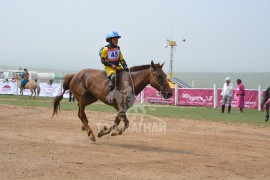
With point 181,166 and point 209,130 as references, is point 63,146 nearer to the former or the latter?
point 181,166

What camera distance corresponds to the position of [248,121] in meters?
18.5

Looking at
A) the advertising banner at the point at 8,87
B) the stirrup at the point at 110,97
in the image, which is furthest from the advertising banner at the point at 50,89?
the stirrup at the point at 110,97

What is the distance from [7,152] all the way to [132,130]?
6.04 metres

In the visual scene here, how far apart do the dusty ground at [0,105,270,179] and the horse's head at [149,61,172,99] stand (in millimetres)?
1362

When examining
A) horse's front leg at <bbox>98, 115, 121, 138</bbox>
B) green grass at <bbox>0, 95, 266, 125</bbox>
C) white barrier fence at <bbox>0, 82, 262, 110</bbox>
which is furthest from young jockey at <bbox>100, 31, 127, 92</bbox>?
white barrier fence at <bbox>0, 82, 262, 110</bbox>

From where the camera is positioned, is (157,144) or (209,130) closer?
(157,144)

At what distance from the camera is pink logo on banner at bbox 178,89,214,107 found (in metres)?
29.8

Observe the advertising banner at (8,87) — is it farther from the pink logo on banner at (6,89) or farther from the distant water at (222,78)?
the distant water at (222,78)

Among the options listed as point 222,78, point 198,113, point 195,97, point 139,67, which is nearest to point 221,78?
point 222,78

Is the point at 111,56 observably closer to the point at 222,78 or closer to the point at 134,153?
the point at 134,153

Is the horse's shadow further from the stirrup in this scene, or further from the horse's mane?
the horse's mane

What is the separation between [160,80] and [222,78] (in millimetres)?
30136

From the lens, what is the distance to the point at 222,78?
40.0 metres

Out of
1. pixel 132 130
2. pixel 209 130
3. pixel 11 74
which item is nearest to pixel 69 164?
pixel 132 130
